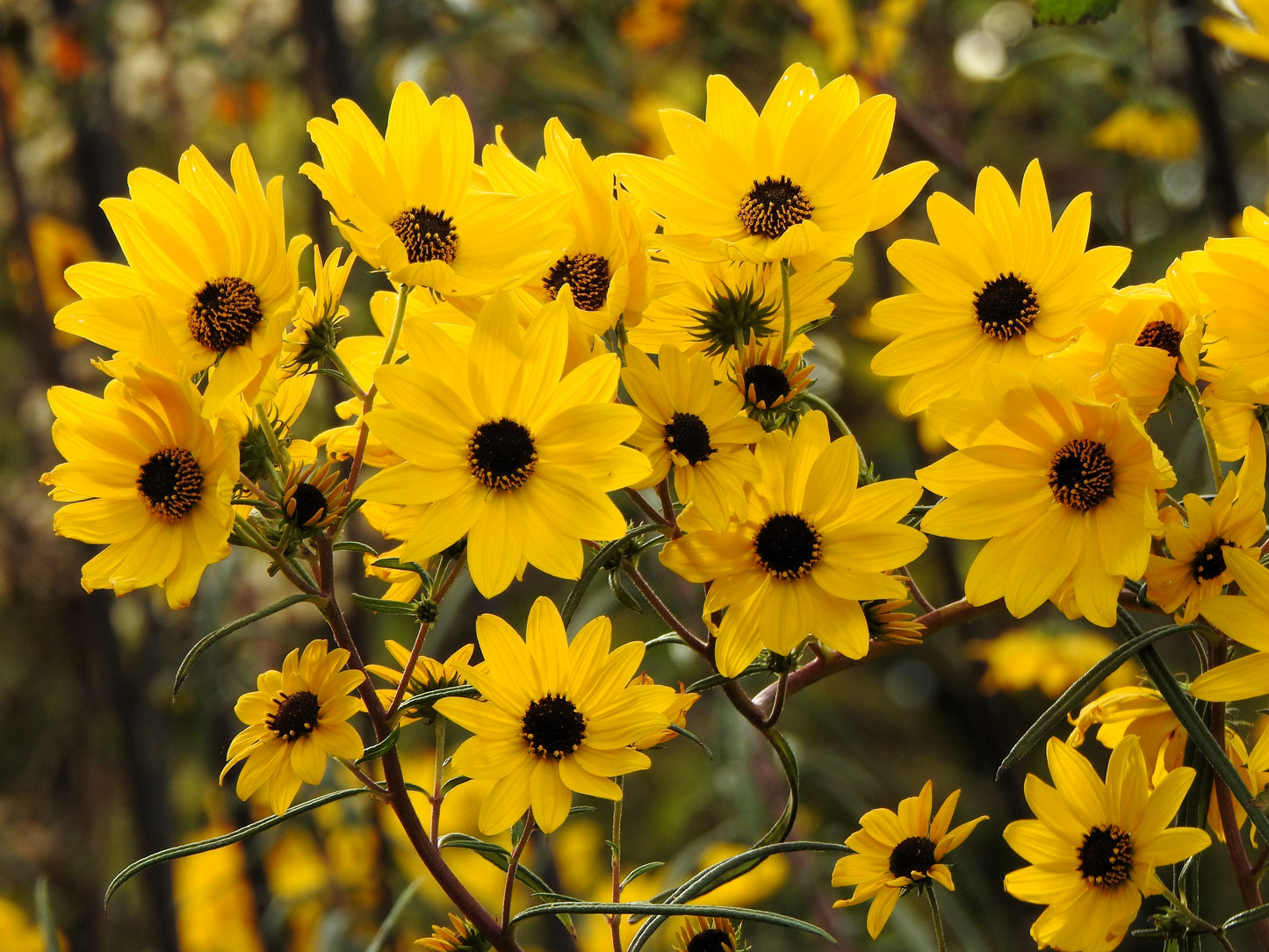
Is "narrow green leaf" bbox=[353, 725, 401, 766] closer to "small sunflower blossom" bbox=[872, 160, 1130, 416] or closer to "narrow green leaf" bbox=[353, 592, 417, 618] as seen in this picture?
"narrow green leaf" bbox=[353, 592, 417, 618]

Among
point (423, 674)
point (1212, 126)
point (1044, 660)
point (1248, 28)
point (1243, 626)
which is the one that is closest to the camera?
point (1243, 626)

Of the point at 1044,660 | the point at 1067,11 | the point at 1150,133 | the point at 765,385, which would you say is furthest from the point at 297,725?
the point at 1150,133

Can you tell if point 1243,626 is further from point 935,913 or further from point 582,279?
point 582,279

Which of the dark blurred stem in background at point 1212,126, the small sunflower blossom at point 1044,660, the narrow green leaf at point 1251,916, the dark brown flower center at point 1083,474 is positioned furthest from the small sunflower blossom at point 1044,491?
the small sunflower blossom at point 1044,660

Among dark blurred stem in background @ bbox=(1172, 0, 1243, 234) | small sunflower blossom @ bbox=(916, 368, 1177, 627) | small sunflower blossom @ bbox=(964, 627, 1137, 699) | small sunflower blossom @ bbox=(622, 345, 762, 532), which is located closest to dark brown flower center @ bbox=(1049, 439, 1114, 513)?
→ small sunflower blossom @ bbox=(916, 368, 1177, 627)

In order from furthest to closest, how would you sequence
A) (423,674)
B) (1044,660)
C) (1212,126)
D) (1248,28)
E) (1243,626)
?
(1044,660), (1212,126), (1248,28), (423,674), (1243,626)

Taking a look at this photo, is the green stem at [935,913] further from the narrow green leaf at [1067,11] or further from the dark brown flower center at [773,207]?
the narrow green leaf at [1067,11]
